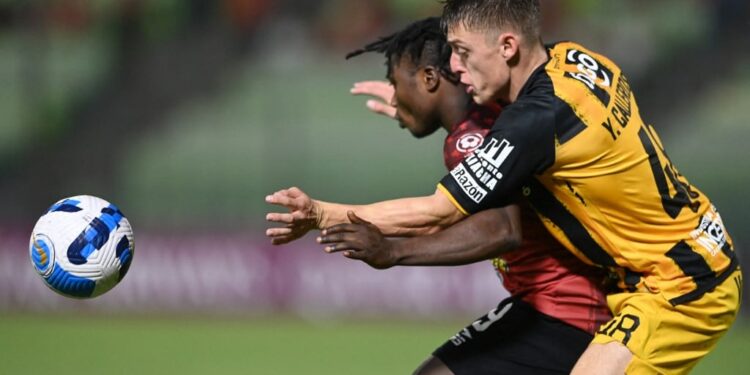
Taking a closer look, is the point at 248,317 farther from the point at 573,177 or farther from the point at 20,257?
the point at 573,177

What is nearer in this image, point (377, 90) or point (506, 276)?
point (506, 276)

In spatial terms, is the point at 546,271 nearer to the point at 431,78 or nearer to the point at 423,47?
the point at 431,78

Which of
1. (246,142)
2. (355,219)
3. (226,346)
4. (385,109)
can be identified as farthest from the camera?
(246,142)

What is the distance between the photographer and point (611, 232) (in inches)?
185

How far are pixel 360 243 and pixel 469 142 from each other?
90cm

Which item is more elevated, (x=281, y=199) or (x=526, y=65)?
(x=526, y=65)

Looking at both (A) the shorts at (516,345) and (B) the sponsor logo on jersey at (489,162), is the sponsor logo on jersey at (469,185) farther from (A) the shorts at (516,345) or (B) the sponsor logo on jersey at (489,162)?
(A) the shorts at (516,345)

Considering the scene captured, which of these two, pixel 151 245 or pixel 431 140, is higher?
pixel 431 140

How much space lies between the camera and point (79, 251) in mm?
5000

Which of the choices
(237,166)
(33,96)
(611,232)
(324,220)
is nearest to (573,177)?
(611,232)

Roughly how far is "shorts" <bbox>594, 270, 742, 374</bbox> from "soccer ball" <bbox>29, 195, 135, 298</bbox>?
218 cm

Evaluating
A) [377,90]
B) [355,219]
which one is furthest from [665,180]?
[377,90]

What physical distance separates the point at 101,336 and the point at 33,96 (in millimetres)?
4137

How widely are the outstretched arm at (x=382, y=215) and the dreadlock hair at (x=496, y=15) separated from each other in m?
0.73
